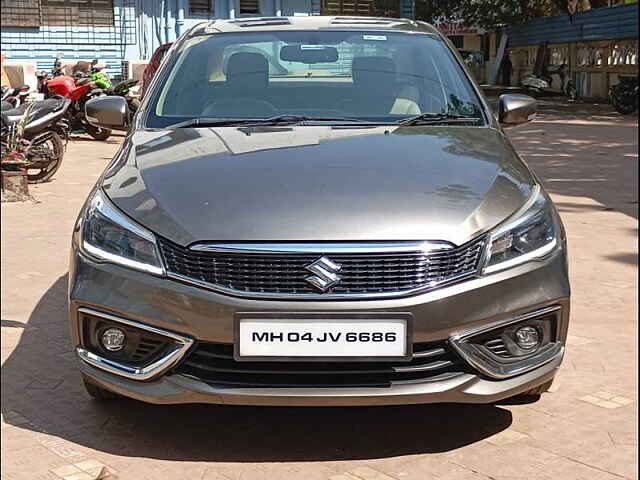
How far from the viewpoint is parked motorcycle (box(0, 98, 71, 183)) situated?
9.89 m

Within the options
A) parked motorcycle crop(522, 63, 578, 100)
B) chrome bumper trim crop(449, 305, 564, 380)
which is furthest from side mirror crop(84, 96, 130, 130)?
parked motorcycle crop(522, 63, 578, 100)

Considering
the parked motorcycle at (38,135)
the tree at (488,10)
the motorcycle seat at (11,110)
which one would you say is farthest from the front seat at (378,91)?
the tree at (488,10)

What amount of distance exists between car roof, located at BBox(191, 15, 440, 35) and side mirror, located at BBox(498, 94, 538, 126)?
527 mm

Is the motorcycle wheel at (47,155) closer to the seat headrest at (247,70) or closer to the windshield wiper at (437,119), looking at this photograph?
the seat headrest at (247,70)

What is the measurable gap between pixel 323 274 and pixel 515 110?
7.35 feet

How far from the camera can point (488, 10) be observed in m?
34.5

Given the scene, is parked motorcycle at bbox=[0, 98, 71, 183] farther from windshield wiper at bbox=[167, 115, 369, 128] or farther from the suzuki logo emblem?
the suzuki logo emblem

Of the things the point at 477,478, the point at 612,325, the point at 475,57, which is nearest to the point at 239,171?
the point at 477,478

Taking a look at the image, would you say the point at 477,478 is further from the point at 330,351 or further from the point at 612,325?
the point at 612,325

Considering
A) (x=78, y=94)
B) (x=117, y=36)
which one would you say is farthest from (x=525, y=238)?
(x=117, y=36)

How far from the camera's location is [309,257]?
3.10 meters

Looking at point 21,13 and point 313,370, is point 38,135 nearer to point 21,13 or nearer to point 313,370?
point 313,370

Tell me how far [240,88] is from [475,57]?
4790 cm

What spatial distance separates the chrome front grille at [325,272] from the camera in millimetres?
3086
